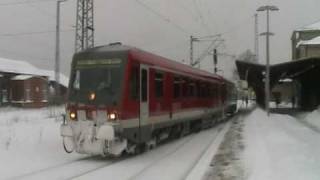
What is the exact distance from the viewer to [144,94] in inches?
667

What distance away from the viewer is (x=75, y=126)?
51.3ft

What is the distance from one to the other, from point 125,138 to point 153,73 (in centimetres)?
299

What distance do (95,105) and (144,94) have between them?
188 cm

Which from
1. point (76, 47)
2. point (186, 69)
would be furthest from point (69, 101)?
point (76, 47)

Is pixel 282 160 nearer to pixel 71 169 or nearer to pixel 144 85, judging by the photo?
pixel 71 169

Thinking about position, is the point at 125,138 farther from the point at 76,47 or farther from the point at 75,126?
the point at 76,47

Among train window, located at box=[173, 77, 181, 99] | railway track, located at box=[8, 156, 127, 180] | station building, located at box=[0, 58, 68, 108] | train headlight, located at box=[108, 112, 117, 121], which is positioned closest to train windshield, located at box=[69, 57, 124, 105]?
train headlight, located at box=[108, 112, 117, 121]

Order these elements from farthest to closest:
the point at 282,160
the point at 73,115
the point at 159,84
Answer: the point at 159,84 → the point at 73,115 → the point at 282,160

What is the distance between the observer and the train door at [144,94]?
16.7 meters

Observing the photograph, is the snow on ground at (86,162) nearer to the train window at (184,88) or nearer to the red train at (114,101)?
the red train at (114,101)

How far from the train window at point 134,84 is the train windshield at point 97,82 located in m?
0.43

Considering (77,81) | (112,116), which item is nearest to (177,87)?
(77,81)

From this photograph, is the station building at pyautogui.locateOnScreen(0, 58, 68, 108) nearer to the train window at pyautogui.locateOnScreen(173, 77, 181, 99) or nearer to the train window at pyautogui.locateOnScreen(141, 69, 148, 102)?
the train window at pyautogui.locateOnScreen(173, 77, 181, 99)

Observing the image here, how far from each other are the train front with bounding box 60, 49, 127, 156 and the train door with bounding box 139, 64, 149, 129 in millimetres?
1099
